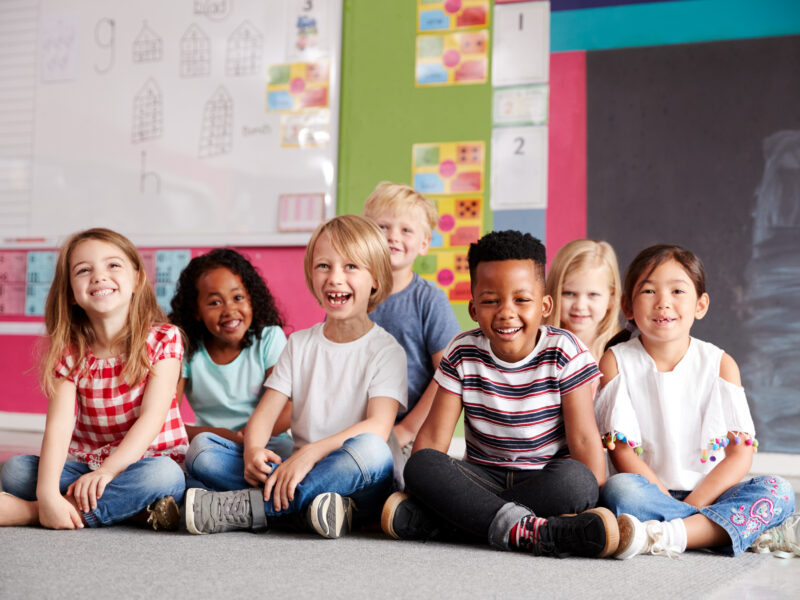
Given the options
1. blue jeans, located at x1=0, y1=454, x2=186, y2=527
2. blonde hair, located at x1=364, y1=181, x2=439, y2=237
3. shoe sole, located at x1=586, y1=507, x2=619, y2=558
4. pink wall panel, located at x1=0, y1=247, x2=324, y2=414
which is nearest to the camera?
shoe sole, located at x1=586, y1=507, x2=619, y2=558

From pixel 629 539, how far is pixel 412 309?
838 mm

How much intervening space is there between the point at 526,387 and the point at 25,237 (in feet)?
8.10

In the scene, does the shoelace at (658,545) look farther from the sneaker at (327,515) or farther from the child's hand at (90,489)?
the child's hand at (90,489)

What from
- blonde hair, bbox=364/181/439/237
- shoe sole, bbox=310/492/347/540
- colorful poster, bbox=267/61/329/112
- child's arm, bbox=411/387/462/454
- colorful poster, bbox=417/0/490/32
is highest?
colorful poster, bbox=417/0/490/32

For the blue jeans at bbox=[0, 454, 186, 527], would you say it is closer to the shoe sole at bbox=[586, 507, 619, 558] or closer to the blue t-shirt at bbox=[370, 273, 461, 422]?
the blue t-shirt at bbox=[370, 273, 461, 422]

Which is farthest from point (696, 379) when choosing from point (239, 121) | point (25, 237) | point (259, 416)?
point (25, 237)

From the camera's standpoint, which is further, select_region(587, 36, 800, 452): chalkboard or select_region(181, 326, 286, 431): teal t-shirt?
select_region(587, 36, 800, 452): chalkboard

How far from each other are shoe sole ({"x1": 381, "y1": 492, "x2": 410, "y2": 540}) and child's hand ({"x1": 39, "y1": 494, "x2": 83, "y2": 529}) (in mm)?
518

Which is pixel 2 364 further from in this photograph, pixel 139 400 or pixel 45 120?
pixel 139 400

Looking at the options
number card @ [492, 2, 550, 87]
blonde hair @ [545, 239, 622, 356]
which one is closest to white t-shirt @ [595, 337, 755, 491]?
blonde hair @ [545, 239, 622, 356]

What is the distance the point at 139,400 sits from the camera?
1479mm

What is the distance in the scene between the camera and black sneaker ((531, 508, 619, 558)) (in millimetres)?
1134

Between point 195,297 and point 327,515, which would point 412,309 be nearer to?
point 195,297

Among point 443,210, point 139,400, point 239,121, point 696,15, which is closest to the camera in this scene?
point 139,400
